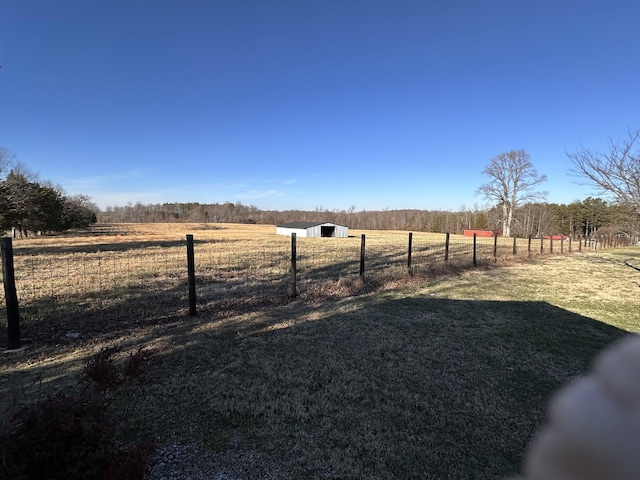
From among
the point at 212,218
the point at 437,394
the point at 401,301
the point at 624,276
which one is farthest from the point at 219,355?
the point at 212,218

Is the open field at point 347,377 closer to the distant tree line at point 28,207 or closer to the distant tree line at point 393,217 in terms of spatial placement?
the distant tree line at point 28,207

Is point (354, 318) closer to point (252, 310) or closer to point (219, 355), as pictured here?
point (252, 310)

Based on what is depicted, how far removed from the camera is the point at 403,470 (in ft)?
8.84

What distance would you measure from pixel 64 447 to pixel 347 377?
3005 millimetres

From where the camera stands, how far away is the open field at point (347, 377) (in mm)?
2910

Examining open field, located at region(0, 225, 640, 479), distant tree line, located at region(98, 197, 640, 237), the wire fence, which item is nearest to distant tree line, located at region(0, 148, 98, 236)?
the wire fence

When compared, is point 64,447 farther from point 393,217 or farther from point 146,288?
point 393,217

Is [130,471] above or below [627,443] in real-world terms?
below

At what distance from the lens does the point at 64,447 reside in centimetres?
178

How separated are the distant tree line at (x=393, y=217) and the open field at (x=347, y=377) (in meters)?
50.6

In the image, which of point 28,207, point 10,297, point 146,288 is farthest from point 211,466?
point 28,207

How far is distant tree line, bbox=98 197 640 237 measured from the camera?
58941mm

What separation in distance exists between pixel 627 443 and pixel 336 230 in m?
53.7

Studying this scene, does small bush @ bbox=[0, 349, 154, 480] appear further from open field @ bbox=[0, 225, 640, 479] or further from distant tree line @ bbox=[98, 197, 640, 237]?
distant tree line @ bbox=[98, 197, 640, 237]
